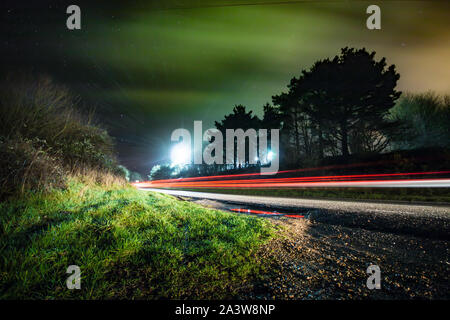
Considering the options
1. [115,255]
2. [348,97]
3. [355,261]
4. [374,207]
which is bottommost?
[374,207]

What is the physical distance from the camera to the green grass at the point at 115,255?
180 cm

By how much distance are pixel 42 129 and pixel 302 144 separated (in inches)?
1053

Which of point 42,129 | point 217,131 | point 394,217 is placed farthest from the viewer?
point 217,131

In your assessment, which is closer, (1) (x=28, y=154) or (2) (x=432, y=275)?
(2) (x=432, y=275)

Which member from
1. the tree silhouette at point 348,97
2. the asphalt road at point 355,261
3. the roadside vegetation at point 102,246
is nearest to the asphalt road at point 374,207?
the asphalt road at point 355,261

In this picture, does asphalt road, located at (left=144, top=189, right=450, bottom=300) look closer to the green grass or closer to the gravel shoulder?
the gravel shoulder

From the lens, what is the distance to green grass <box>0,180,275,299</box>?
1805 mm

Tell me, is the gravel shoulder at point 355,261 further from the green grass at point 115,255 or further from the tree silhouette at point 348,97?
the tree silhouette at point 348,97

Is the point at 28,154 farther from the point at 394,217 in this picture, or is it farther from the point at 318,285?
the point at 394,217

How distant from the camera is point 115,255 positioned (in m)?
2.32

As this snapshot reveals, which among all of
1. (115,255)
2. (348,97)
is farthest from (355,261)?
(348,97)

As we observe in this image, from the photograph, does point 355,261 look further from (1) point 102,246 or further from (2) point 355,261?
(1) point 102,246
